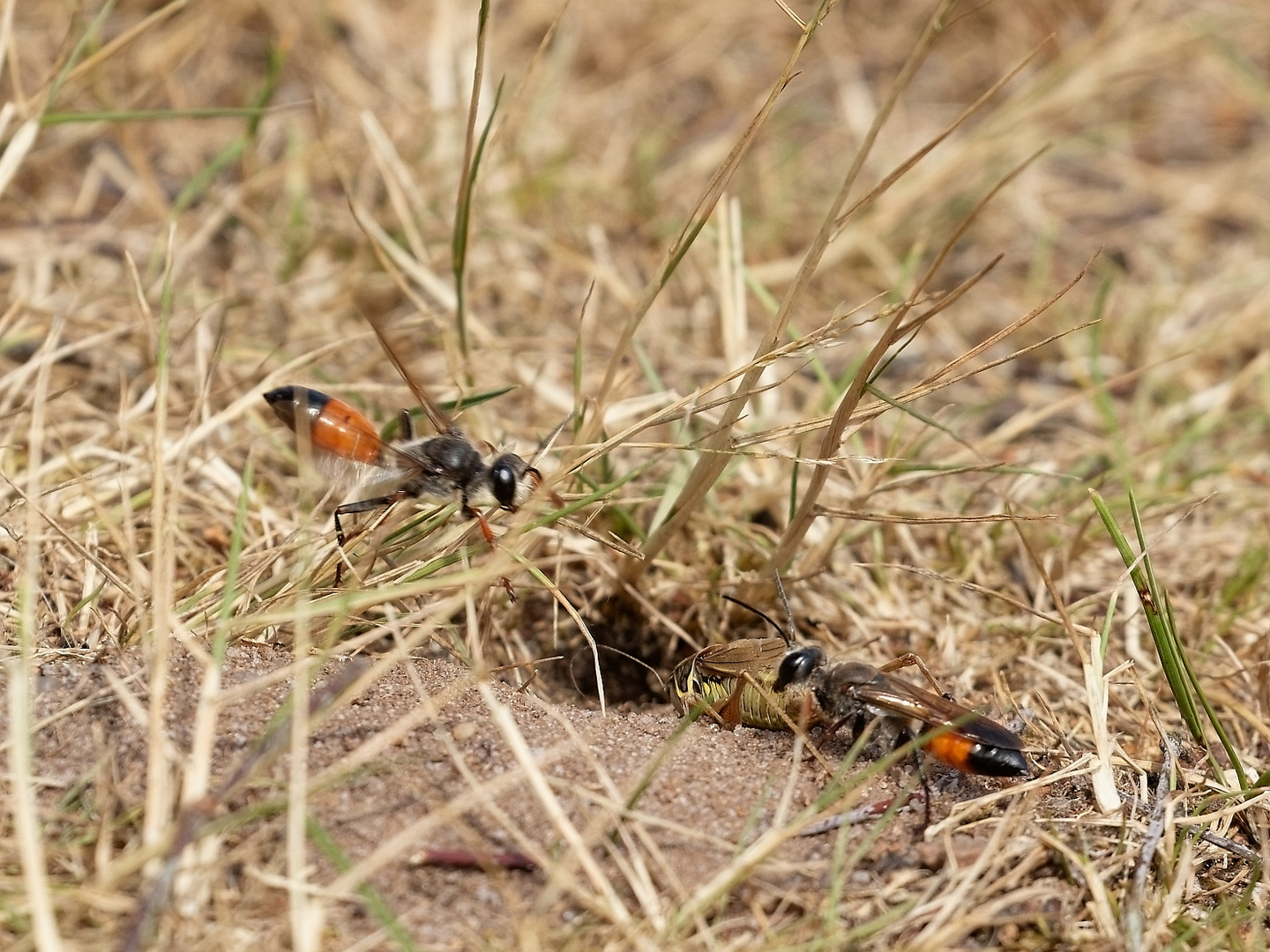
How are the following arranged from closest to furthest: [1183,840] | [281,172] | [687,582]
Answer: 1. [1183,840]
2. [687,582]
3. [281,172]

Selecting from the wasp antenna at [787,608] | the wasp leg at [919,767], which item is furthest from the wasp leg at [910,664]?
the wasp antenna at [787,608]

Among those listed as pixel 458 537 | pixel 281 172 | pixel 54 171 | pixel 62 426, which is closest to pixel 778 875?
pixel 458 537

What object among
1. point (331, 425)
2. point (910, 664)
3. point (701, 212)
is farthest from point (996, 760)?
point (331, 425)

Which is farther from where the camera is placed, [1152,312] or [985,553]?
[1152,312]

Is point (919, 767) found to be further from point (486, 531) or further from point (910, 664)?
point (486, 531)

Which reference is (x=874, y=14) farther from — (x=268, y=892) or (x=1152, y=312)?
(x=268, y=892)

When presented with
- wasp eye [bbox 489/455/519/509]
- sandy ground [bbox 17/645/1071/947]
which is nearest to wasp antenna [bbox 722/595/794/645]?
sandy ground [bbox 17/645/1071/947]
